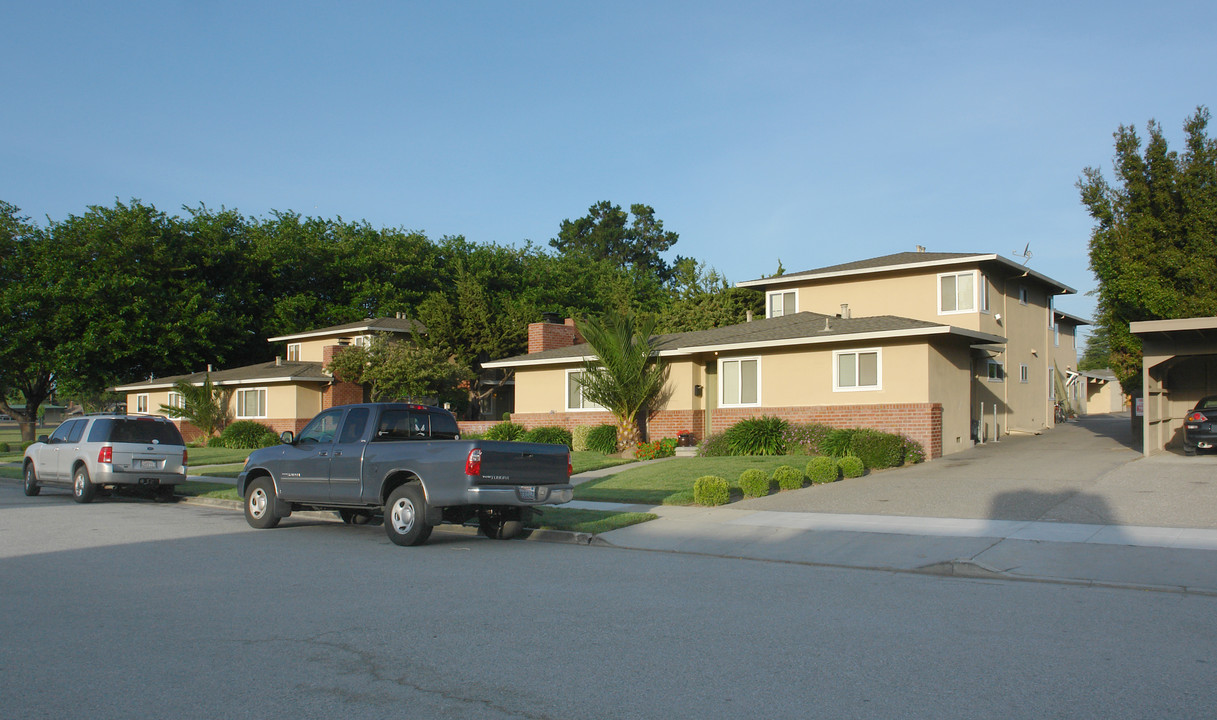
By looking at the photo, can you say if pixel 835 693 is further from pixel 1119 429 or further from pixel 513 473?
pixel 1119 429

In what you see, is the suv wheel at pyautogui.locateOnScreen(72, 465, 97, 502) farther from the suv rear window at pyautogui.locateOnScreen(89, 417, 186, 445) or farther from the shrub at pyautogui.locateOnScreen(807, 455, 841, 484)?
the shrub at pyautogui.locateOnScreen(807, 455, 841, 484)

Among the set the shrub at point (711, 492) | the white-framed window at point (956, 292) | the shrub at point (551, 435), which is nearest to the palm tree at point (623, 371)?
the shrub at point (551, 435)

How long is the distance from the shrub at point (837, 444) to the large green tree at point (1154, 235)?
905 cm

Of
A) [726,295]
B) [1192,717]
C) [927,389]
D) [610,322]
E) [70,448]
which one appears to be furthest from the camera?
[726,295]

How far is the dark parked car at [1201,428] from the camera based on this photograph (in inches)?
741

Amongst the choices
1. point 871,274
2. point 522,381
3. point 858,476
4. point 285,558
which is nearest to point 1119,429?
point 871,274

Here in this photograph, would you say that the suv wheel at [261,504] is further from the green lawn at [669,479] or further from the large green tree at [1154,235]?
the large green tree at [1154,235]

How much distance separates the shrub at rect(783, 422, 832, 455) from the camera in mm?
22875

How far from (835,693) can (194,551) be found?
9076mm

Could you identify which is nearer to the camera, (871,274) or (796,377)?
(796,377)

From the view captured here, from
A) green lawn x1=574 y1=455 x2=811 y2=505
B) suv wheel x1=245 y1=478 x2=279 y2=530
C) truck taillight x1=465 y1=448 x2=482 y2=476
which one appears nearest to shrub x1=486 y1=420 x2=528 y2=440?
green lawn x1=574 y1=455 x2=811 y2=505

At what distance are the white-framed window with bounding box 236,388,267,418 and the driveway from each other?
29.3 meters

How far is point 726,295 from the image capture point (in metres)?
39.5

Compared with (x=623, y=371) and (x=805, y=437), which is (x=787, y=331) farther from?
(x=623, y=371)
